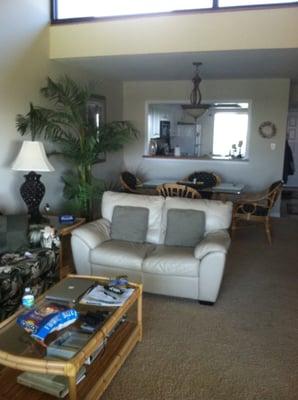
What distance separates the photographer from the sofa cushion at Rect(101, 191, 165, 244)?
12.3ft

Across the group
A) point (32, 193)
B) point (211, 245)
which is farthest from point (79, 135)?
point (211, 245)

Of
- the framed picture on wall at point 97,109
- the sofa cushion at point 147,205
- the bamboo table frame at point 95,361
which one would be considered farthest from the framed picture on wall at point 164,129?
the bamboo table frame at point 95,361

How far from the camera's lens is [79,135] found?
456 cm

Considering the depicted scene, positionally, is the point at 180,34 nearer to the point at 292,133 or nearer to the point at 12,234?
the point at 12,234

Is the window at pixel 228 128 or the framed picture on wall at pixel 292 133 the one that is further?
the window at pixel 228 128

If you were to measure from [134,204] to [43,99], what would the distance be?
73.9 inches

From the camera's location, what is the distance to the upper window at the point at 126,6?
394cm

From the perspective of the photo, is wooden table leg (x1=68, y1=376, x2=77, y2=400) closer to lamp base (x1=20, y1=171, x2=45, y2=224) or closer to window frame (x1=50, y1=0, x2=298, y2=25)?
lamp base (x1=20, y1=171, x2=45, y2=224)

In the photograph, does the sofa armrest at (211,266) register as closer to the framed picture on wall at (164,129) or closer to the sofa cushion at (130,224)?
the sofa cushion at (130,224)

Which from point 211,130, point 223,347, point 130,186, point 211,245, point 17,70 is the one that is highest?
point 17,70

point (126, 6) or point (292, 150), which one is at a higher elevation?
point (126, 6)

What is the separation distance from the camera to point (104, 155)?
20.7 ft

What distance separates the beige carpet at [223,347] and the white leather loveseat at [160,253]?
203 mm

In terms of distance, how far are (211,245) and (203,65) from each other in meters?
2.89
